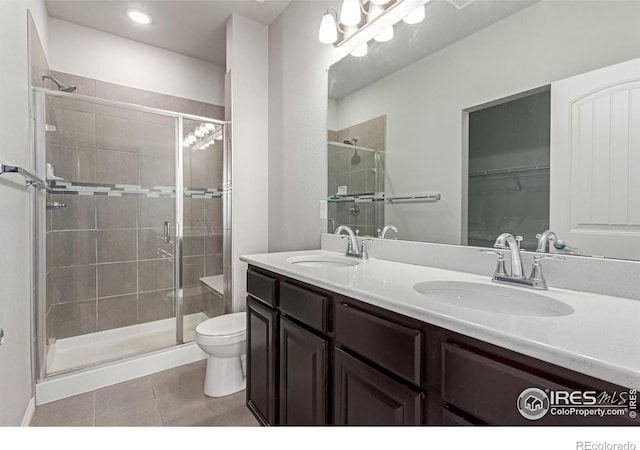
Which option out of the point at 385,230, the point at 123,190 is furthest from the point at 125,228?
the point at 385,230

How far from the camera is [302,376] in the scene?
126 cm

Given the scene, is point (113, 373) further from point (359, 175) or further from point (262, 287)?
point (359, 175)

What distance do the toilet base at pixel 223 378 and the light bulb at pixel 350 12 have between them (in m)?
2.11

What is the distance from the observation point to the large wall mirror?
93 centimetres

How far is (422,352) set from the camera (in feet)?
2.61

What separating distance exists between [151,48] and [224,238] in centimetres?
189

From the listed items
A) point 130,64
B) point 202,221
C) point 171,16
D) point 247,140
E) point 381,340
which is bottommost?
point 381,340

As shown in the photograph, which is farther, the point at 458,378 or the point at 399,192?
the point at 399,192

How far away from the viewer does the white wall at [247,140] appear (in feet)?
8.05

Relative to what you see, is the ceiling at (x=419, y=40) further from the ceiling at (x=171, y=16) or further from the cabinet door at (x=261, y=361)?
the cabinet door at (x=261, y=361)

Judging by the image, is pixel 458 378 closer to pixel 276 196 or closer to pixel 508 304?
pixel 508 304

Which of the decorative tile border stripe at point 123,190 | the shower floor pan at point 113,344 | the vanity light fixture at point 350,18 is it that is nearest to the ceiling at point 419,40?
the vanity light fixture at point 350,18

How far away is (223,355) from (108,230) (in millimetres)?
1392
